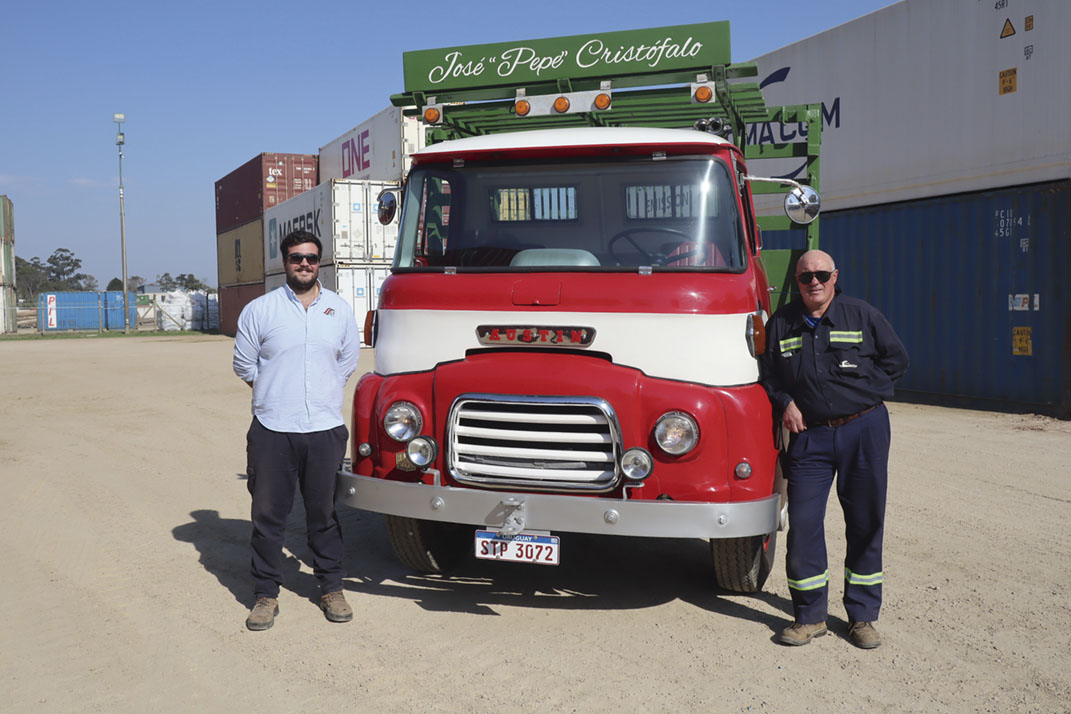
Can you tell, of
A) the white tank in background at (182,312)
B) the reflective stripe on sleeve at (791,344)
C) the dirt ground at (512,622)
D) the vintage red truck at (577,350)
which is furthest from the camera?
the white tank in background at (182,312)

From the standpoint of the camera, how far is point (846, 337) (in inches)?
163

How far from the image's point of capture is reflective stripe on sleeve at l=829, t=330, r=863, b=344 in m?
4.12

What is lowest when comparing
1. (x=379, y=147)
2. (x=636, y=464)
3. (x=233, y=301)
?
(x=636, y=464)

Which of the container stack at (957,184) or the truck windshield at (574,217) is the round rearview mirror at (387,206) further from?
the container stack at (957,184)

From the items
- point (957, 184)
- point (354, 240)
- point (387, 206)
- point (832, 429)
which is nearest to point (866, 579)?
point (832, 429)

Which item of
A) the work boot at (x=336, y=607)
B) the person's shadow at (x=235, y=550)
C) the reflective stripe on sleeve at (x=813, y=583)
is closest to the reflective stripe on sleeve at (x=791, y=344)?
the reflective stripe on sleeve at (x=813, y=583)

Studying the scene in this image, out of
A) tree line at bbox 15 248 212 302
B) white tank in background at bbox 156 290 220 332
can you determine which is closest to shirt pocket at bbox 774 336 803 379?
white tank in background at bbox 156 290 220 332

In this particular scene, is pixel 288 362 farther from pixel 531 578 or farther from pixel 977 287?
pixel 977 287

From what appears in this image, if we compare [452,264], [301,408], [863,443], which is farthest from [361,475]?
[863,443]

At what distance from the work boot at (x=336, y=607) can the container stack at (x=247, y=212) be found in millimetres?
31499

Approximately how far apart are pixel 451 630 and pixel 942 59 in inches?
454

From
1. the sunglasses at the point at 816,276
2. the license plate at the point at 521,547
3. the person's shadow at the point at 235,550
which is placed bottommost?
the person's shadow at the point at 235,550

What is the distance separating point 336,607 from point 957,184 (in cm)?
1098

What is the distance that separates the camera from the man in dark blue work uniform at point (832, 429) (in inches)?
162
